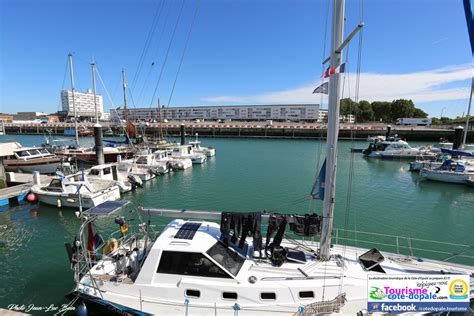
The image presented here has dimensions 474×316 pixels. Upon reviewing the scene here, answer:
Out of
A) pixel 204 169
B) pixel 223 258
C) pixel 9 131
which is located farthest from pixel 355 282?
pixel 9 131

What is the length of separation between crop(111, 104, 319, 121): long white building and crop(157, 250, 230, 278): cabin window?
159m

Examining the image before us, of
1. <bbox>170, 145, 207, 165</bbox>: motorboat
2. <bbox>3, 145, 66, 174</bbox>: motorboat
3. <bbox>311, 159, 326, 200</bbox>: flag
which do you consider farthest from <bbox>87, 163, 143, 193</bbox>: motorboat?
<bbox>311, 159, 326, 200</bbox>: flag

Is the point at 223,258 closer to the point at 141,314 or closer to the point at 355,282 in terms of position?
the point at 141,314

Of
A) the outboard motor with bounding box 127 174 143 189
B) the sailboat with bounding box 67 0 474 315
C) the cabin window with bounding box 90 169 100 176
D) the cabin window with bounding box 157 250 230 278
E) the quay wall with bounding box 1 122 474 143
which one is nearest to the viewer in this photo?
the sailboat with bounding box 67 0 474 315

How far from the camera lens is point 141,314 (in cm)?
612

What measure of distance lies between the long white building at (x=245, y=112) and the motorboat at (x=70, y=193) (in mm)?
145224

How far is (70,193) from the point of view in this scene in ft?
56.0

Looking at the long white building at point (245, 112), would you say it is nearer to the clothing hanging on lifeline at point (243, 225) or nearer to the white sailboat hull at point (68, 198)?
the white sailboat hull at point (68, 198)

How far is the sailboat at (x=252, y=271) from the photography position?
20.1 ft

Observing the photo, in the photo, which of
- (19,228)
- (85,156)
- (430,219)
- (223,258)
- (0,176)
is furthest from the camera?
(85,156)

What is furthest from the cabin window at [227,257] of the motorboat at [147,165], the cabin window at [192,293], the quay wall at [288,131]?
the quay wall at [288,131]

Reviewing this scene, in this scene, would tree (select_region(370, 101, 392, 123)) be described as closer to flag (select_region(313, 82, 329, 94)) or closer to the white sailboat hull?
the white sailboat hull

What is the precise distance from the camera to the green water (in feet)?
33.2

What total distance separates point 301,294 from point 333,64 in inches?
228
